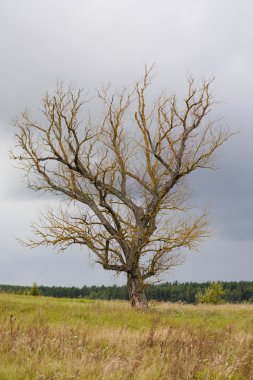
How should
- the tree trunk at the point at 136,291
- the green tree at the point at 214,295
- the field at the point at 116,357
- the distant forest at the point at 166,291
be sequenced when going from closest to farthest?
the field at the point at 116,357, the tree trunk at the point at 136,291, the green tree at the point at 214,295, the distant forest at the point at 166,291

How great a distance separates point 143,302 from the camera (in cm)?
2717

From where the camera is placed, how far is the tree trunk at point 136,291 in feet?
89.0

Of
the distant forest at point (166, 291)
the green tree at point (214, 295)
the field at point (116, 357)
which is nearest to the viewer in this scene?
the field at point (116, 357)

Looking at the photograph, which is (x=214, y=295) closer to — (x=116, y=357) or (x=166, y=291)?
(x=116, y=357)

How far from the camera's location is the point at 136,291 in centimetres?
2725

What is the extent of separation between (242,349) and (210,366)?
2.11 m

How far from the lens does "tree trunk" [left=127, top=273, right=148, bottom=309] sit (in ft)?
89.0

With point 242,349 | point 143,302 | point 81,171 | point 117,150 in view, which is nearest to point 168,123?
point 117,150

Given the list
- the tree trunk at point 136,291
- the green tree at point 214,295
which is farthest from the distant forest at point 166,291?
the tree trunk at point 136,291

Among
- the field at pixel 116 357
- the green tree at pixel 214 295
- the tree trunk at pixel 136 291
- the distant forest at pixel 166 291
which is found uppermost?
the distant forest at pixel 166 291

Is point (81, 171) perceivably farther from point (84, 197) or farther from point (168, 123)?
point (168, 123)

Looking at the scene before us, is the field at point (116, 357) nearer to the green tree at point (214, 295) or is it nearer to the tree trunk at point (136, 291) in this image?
the tree trunk at point (136, 291)

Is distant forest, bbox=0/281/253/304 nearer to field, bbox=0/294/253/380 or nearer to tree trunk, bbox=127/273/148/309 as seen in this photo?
tree trunk, bbox=127/273/148/309

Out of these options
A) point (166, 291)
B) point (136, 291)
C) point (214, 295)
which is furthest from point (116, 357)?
point (166, 291)
